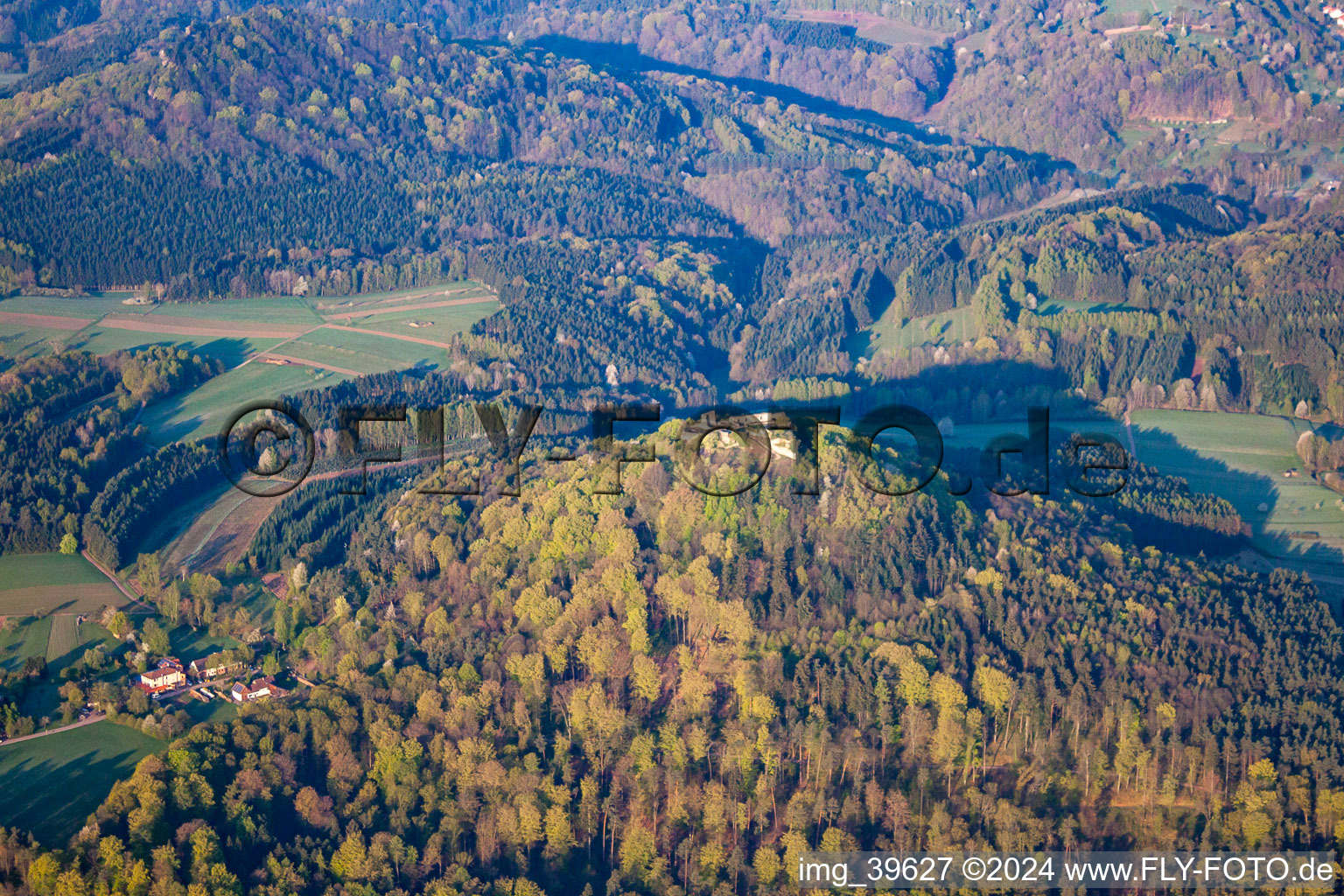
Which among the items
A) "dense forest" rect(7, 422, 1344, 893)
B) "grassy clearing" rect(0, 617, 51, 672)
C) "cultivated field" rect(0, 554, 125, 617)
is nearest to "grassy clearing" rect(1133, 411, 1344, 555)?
"dense forest" rect(7, 422, 1344, 893)

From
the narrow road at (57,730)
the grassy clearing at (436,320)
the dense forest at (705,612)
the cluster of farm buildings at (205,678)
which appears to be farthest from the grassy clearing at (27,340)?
the narrow road at (57,730)

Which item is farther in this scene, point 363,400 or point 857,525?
point 363,400

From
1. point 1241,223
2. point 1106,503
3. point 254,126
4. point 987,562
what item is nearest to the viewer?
point 987,562

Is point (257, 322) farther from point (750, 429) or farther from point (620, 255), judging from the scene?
point (750, 429)

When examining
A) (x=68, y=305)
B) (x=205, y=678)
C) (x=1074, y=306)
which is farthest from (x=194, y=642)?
(x=1074, y=306)

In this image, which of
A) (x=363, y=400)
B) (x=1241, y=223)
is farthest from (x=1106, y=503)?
(x=1241, y=223)

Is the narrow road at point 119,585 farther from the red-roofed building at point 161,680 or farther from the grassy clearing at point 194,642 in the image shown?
the red-roofed building at point 161,680

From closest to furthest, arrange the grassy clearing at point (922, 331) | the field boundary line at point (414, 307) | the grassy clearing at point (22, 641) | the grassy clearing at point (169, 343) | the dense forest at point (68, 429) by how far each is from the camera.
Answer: the grassy clearing at point (22, 641) < the dense forest at point (68, 429) < the grassy clearing at point (169, 343) < the grassy clearing at point (922, 331) < the field boundary line at point (414, 307)
